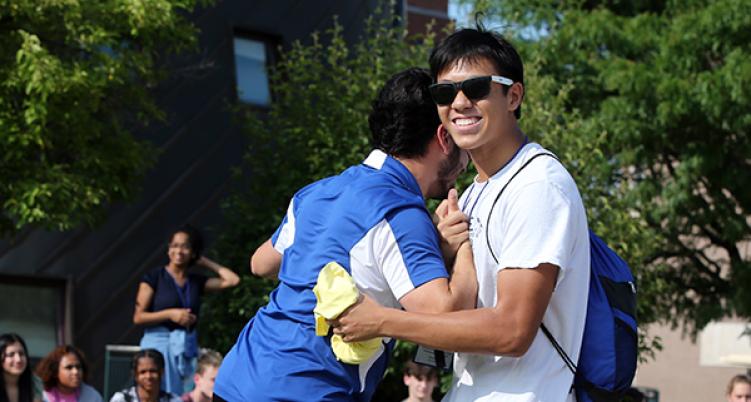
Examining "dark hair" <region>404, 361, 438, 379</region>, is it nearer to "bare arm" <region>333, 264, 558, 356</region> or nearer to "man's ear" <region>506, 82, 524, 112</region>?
"man's ear" <region>506, 82, 524, 112</region>

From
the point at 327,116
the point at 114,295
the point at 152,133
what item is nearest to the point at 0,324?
the point at 114,295

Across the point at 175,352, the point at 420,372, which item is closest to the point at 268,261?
the point at 420,372

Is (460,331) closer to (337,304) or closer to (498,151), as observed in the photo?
(337,304)

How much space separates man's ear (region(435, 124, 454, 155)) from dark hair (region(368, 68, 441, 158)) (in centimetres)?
2

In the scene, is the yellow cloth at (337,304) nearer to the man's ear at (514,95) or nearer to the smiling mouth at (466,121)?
the smiling mouth at (466,121)

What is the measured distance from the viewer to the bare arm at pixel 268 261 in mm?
4223

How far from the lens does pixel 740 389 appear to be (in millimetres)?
10062

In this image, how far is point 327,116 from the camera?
45.6ft

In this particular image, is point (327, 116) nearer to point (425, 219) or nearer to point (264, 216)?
point (264, 216)

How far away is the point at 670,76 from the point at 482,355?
42.3 ft

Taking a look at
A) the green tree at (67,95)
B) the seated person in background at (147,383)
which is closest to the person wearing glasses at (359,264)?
the seated person in background at (147,383)

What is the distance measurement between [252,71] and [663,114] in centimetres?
588

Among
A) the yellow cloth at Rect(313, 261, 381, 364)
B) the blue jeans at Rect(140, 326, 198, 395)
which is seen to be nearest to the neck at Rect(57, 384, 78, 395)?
the blue jeans at Rect(140, 326, 198, 395)

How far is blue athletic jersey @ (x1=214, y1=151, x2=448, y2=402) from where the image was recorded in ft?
11.6
